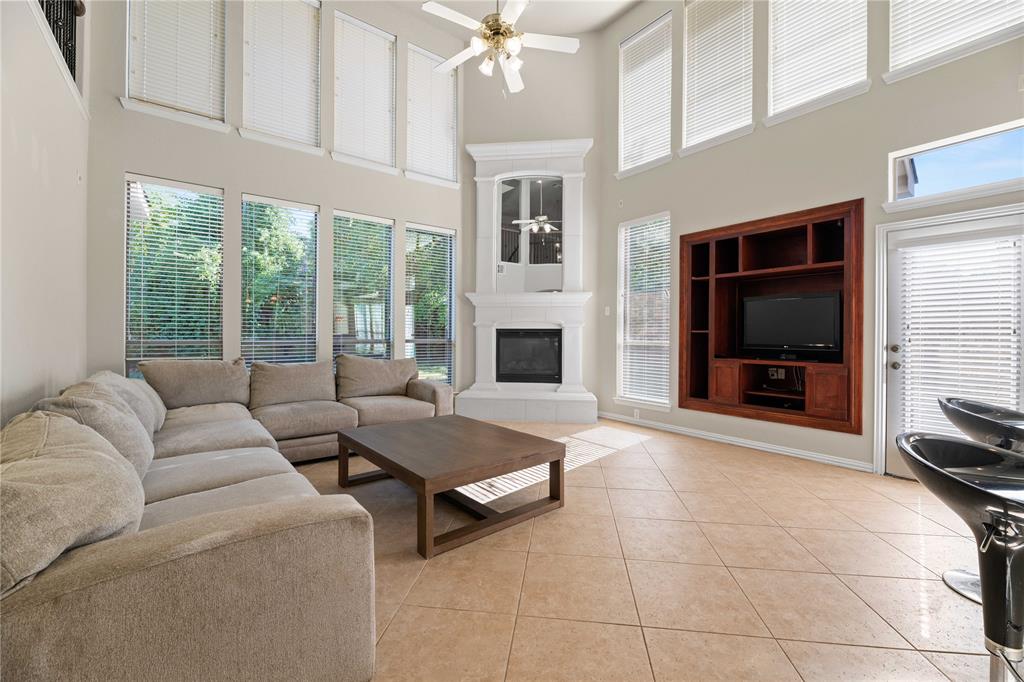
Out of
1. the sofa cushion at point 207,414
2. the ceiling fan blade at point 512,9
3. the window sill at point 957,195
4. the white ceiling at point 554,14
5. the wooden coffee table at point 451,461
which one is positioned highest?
the white ceiling at point 554,14

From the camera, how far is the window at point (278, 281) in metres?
4.41

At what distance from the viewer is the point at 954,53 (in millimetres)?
3078

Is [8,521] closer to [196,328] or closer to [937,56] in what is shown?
[196,328]

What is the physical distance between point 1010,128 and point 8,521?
525 centimetres

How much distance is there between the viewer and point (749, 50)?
14.6ft

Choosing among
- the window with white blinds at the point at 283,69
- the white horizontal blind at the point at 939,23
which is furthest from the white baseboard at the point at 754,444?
the window with white blinds at the point at 283,69

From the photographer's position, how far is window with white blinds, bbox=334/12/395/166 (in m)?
5.01

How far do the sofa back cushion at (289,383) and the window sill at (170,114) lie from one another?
2.38 m

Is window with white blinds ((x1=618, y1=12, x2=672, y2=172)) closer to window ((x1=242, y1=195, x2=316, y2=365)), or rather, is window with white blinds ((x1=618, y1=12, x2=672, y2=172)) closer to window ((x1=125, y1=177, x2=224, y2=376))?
window ((x1=242, y1=195, x2=316, y2=365))

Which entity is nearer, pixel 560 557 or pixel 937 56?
pixel 560 557

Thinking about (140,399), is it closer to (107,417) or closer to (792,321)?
(107,417)

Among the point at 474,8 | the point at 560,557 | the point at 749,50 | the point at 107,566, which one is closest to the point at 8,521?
the point at 107,566

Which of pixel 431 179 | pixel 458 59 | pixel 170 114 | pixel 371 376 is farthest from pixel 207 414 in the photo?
pixel 431 179

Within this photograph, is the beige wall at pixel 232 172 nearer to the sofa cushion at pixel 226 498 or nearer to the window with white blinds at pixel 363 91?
the window with white blinds at pixel 363 91
